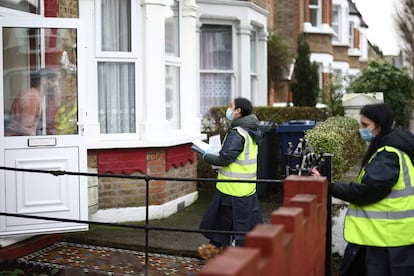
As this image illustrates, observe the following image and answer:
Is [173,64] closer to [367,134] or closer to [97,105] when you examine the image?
[97,105]

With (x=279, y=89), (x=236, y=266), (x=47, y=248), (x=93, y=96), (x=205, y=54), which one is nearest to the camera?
(x=236, y=266)

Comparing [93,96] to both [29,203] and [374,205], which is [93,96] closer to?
[29,203]

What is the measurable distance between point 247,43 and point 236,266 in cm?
1048

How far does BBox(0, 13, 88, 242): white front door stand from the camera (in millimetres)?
6234

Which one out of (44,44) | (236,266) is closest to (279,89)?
(44,44)

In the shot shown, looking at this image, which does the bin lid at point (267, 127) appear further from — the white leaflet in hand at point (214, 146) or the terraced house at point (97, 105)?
the white leaflet in hand at point (214, 146)

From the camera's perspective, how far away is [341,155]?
7.14m

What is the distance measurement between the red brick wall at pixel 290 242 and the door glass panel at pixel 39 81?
10.2 feet

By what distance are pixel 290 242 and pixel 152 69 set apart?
4.97 meters

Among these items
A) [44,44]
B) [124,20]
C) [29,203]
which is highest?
[124,20]

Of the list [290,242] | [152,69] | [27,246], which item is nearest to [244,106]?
[152,69]

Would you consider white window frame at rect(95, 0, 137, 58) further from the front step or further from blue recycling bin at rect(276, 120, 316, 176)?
blue recycling bin at rect(276, 120, 316, 176)

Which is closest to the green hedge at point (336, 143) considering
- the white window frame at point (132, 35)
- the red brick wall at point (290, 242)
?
the red brick wall at point (290, 242)

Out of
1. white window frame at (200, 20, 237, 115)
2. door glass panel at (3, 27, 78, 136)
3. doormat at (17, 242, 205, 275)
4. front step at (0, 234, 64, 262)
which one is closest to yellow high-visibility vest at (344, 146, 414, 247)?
doormat at (17, 242, 205, 275)
